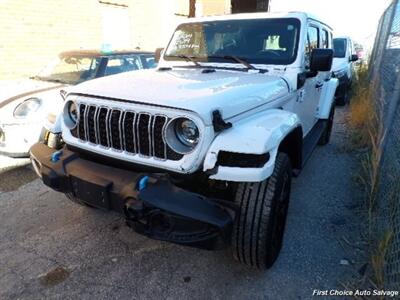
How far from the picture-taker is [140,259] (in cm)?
288

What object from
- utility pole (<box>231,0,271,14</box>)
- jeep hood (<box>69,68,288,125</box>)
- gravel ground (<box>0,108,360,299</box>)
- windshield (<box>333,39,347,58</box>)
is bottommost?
gravel ground (<box>0,108,360,299</box>)

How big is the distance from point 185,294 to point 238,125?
1.26 m

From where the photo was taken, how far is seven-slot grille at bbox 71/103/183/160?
2.26m

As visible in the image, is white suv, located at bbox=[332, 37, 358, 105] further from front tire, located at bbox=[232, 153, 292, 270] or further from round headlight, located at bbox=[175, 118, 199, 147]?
round headlight, located at bbox=[175, 118, 199, 147]

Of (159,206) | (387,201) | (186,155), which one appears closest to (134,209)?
(159,206)

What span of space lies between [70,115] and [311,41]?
104 inches

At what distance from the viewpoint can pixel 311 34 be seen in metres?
3.83

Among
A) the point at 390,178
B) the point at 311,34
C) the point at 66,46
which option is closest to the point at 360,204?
the point at 390,178

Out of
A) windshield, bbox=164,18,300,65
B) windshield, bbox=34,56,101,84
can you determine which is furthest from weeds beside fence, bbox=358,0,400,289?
windshield, bbox=34,56,101,84

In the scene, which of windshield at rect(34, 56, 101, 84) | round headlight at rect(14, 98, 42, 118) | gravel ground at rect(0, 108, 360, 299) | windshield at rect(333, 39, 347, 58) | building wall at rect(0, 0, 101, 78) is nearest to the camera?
gravel ground at rect(0, 108, 360, 299)

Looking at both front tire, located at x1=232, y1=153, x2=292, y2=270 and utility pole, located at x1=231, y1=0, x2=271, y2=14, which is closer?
front tire, located at x1=232, y1=153, x2=292, y2=270

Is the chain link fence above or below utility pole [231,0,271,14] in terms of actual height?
below

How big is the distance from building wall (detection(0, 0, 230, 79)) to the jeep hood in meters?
5.87

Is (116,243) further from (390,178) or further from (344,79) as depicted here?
(344,79)
